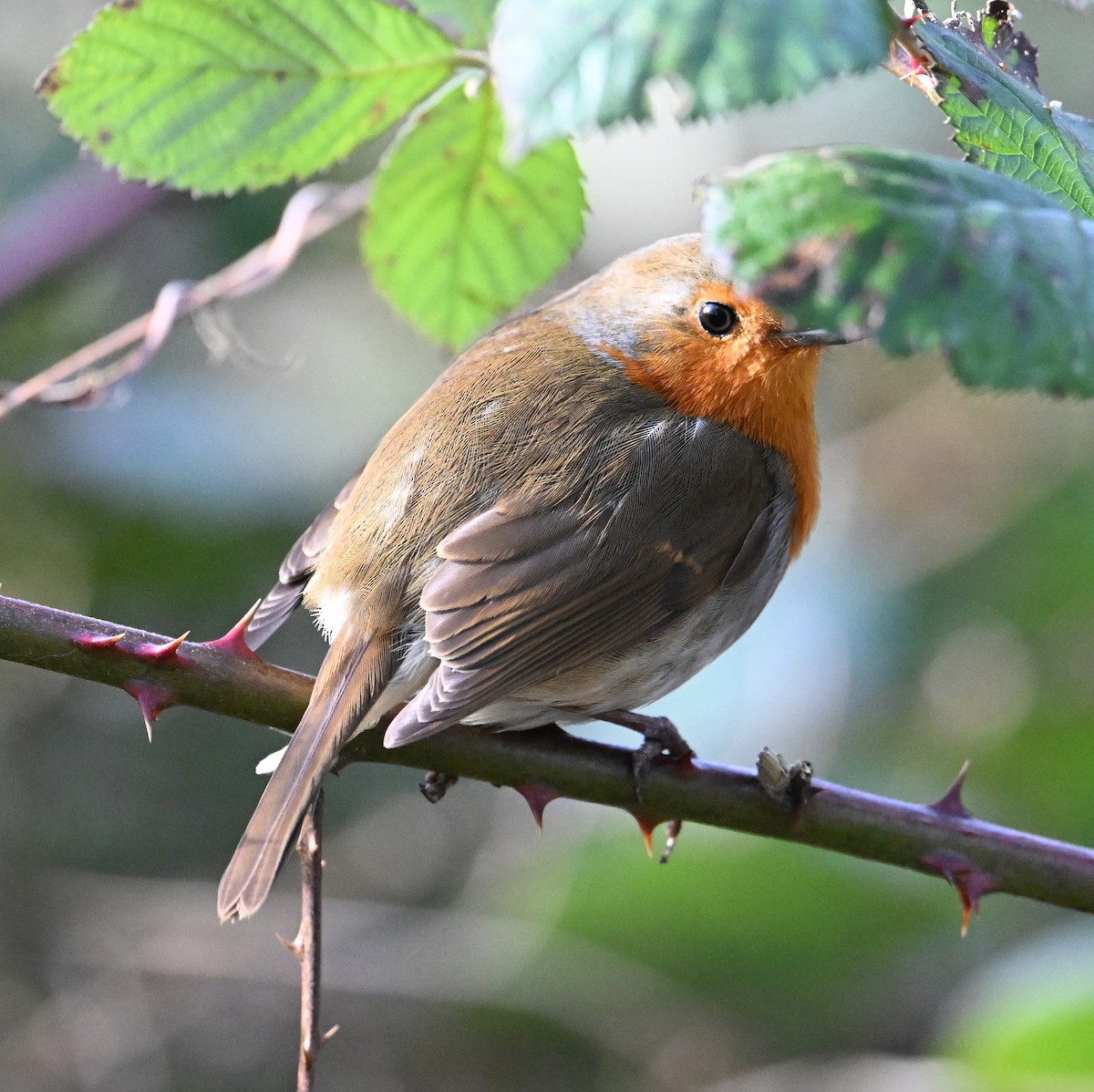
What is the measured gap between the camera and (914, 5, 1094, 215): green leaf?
1.16m

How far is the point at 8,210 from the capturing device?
148 inches

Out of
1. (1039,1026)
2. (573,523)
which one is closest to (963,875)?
(1039,1026)

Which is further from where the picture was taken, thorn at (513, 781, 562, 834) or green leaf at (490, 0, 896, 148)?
thorn at (513, 781, 562, 834)

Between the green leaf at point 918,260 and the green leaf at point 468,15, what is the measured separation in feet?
2.59

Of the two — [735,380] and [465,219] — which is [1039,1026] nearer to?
[735,380]

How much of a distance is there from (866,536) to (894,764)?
0.73 m

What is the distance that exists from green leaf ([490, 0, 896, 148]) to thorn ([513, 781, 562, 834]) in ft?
3.09

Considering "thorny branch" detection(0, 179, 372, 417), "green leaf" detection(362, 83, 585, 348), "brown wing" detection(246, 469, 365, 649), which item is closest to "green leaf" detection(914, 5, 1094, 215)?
"green leaf" detection(362, 83, 585, 348)

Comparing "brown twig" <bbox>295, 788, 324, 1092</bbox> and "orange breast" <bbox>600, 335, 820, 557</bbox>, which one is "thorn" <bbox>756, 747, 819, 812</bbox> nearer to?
"brown twig" <bbox>295, 788, 324, 1092</bbox>

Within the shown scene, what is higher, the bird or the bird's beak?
the bird's beak

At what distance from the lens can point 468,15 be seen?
165 centimetres

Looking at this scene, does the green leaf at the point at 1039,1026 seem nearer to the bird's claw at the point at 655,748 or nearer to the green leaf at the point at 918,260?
the bird's claw at the point at 655,748

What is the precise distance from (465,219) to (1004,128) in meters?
0.92

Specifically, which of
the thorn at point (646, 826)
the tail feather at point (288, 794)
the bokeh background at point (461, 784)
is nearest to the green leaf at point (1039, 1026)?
the bokeh background at point (461, 784)
